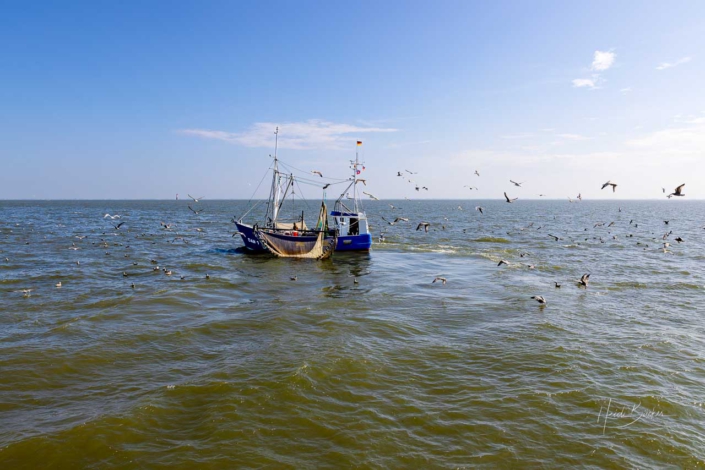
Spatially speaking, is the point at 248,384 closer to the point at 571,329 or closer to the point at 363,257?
the point at 571,329

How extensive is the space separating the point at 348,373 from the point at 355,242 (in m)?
24.8

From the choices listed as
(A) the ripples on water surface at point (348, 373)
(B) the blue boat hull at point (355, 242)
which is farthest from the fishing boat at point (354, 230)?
(A) the ripples on water surface at point (348, 373)

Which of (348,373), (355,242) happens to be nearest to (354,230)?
(355,242)

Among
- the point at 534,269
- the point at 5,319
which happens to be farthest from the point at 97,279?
the point at 534,269

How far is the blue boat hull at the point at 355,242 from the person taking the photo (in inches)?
1417

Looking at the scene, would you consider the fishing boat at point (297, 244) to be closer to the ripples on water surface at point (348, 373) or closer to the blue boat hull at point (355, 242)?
the blue boat hull at point (355, 242)

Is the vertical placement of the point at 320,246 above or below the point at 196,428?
above

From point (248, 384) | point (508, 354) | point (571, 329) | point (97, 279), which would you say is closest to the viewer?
point (248, 384)

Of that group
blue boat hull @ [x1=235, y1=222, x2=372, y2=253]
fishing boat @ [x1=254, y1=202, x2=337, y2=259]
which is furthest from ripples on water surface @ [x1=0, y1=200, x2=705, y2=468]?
blue boat hull @ [x1=235, y1=222, x2=372, y2=253]

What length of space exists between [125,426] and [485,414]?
328 inches

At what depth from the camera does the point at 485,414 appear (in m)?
9.45

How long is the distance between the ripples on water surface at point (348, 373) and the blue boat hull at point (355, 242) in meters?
11.9

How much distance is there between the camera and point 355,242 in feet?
119

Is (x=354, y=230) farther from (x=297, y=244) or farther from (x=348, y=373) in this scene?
(x=348, y=373)
